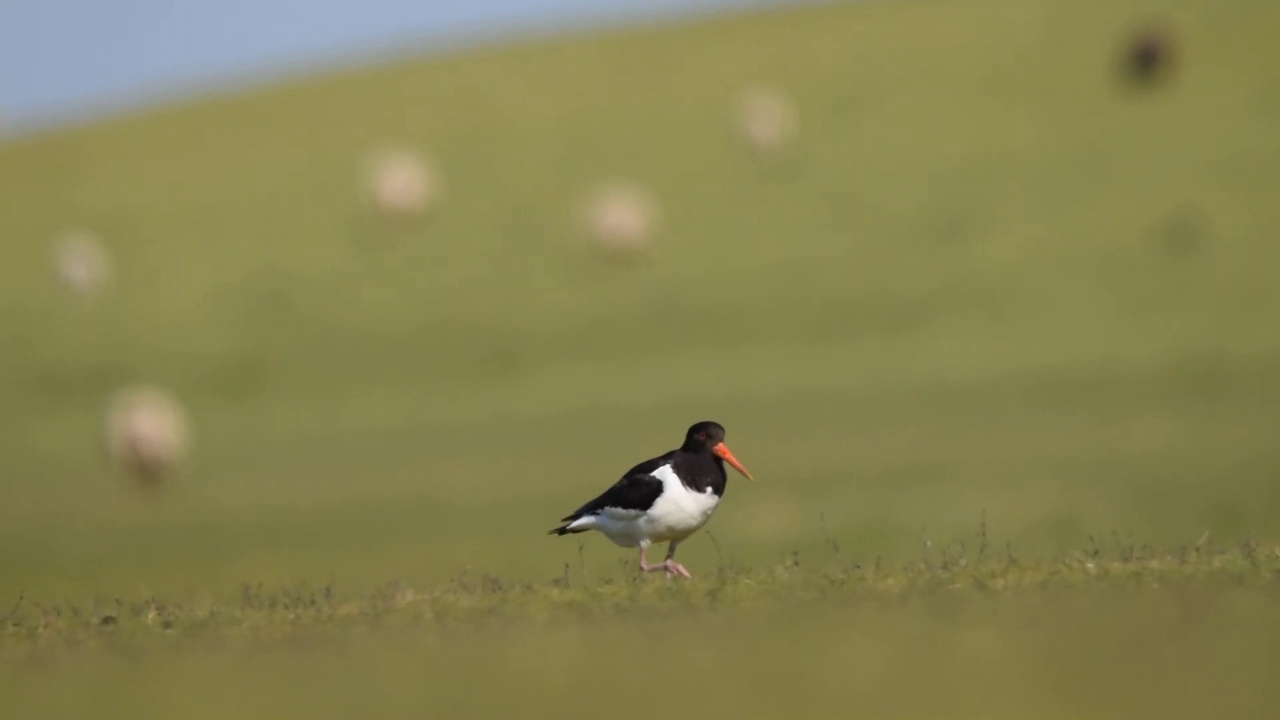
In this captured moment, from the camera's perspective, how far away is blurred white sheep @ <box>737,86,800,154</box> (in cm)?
4188

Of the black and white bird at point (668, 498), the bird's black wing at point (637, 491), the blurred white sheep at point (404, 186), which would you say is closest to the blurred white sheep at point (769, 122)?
the blurred white sheep at point (404, 186)

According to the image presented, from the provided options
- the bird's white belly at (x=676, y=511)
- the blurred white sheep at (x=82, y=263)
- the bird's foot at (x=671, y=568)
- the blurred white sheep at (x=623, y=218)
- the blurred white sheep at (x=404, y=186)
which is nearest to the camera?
the bird's foot at (x=671, y=568)

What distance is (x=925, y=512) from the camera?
30078 millimetres

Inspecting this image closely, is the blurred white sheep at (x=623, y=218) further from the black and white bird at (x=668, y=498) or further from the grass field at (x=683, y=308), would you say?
the black and white bird at (x=668, y=498)

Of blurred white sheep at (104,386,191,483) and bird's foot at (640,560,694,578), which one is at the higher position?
blurred white sheep at (104,386,191,483)

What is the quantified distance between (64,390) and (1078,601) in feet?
97.6

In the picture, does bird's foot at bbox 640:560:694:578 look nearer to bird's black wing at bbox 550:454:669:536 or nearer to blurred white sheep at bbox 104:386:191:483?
bird's black wing at bbox 550:454:669:536

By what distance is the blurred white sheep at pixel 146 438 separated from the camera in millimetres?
36031

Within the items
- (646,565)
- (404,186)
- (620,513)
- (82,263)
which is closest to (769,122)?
(404,186)

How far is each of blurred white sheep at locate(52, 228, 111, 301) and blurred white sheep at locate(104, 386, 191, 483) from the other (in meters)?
6.94

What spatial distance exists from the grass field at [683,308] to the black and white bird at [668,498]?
6.99m

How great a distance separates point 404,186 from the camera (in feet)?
140

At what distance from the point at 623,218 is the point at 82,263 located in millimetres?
11889

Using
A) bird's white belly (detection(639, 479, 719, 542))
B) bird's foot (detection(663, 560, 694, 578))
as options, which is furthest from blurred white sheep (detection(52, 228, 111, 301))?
bird's foot (detection(663, 560, 694, 578))
